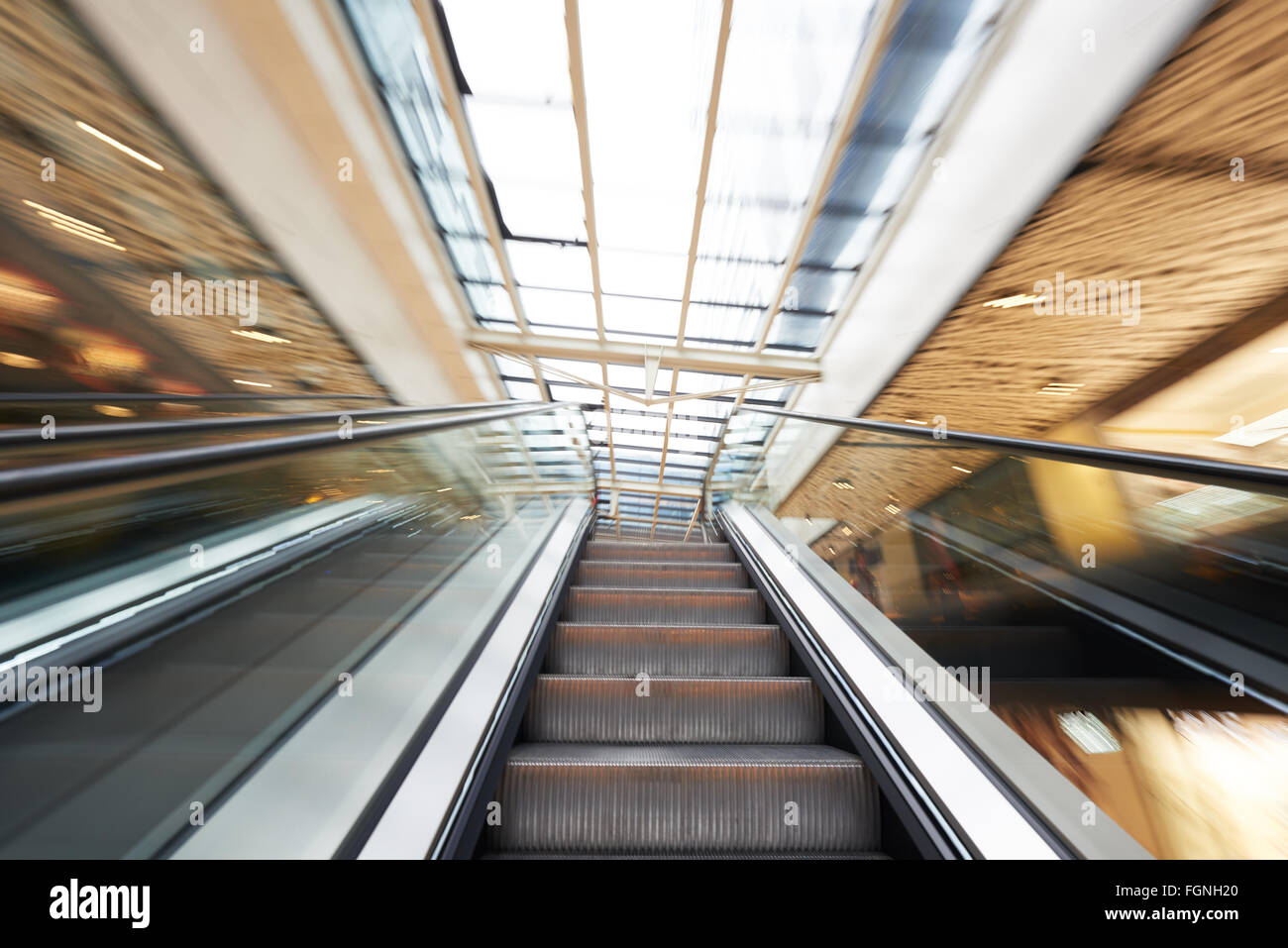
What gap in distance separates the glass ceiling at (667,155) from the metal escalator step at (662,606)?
8.56 feet

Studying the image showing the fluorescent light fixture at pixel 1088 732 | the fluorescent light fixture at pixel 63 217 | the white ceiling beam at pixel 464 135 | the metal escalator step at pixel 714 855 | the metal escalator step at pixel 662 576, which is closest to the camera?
the fluorescent light fixture at pixel 1088 732

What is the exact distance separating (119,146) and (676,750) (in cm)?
548

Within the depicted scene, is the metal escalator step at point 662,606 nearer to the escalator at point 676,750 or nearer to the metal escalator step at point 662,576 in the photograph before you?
the escalator at point 676,750

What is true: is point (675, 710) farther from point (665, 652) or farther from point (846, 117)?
point (846, 117)

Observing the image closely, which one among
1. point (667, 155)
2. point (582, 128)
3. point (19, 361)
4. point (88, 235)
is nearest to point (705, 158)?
point (667, 155)

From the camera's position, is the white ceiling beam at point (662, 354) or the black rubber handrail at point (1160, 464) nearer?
the black rubber handrail at point (1160, 464)

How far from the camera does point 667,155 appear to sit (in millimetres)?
6242

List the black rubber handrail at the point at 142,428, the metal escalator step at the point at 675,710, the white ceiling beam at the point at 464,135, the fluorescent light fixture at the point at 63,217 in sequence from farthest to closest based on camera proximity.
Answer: the white ceiling beam at the point at 464,135, the fluorescent light fixture at the point at 63,217, the metal escalator step at the point at 675,710, the black rubber handrail at the point at 142,428

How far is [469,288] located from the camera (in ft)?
30.2

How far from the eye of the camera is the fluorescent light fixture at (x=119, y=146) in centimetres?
373

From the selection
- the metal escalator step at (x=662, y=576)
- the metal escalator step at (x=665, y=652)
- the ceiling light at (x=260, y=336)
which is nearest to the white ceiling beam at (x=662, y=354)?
the ceiling light at (x=260, y=336)

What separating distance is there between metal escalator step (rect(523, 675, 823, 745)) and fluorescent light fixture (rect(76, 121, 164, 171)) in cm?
471

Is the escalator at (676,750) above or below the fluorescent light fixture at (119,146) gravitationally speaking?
below
